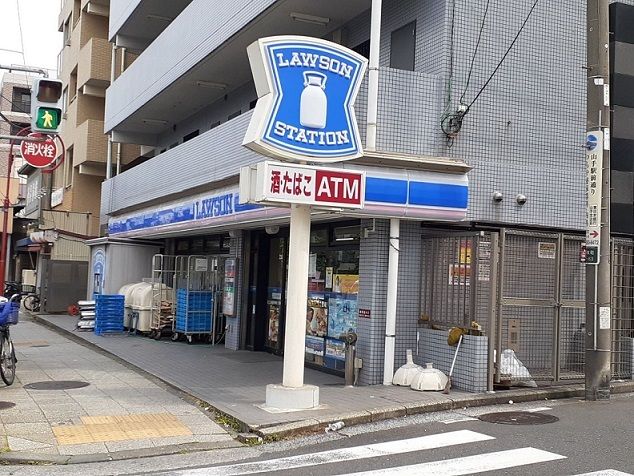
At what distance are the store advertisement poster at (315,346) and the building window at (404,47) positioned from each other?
508cm

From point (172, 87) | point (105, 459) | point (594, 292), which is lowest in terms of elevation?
point (105, 459)

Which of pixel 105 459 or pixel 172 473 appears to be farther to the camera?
pixel 105 459

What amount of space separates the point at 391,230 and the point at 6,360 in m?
6.26

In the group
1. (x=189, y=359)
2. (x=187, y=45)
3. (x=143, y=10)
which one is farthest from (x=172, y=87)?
(x=189, y=359)

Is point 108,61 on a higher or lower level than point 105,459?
higher

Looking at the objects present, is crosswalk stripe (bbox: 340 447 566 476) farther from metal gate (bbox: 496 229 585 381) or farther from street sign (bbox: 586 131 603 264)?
street sign (bbox: 586 131 603 264)

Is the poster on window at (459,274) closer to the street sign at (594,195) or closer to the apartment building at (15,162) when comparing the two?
the street sign at (594,195)

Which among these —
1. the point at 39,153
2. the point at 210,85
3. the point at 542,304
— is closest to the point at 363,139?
the point at 542,304

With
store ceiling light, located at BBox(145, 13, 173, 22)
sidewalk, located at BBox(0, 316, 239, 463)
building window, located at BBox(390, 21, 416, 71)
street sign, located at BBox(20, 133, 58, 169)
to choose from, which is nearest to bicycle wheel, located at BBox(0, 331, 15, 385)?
sidewalk, located at BBox(0, 316, 239, 463)

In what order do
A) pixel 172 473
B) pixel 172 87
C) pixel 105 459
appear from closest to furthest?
pixel 172 473
pixel 105 459
pixel 172 87

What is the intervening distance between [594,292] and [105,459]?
706 cm

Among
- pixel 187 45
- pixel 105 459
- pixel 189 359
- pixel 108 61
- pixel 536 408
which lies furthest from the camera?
pixel 108 61

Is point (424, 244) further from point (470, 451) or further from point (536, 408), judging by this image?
point (470, 451)

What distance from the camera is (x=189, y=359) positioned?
47.4 feet
